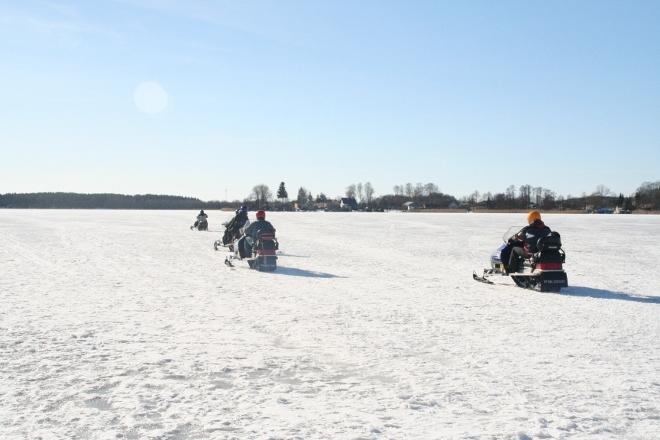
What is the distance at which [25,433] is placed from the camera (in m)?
4.10

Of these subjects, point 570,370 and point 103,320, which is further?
point 103,320

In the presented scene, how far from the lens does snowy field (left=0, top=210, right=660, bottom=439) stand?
4348 millimetres

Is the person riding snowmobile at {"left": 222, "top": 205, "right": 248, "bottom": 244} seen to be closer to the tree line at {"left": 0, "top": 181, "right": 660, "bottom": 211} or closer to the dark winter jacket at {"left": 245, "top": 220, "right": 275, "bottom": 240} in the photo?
the dark winter jacket at {"left": 245, "top": 220, "right": 275, "bottom": 240}

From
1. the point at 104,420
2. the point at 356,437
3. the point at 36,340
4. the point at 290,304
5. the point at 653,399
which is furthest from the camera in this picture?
the point at 290,304

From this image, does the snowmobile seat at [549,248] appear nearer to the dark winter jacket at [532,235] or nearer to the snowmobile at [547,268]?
the snowmobile at [547,268]

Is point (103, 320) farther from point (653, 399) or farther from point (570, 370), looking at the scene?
point (653, 399)

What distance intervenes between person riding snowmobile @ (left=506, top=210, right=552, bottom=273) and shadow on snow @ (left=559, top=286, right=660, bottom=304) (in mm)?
1017

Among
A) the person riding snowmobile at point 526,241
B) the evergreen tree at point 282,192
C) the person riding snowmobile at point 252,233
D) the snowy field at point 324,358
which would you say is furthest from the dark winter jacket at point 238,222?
the evergreen tree at point 282,192

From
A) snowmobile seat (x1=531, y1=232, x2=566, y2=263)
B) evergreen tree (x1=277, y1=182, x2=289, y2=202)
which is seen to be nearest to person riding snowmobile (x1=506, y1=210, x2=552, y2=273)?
snowmobile seat (x1=531, y1=232, x2=566, y2=263)

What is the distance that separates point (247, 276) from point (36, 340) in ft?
21.0

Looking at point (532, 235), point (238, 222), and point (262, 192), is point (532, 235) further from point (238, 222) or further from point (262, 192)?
point (262, 192)

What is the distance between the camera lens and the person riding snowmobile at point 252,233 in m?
14.6

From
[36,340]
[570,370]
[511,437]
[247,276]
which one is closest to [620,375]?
[570,370]

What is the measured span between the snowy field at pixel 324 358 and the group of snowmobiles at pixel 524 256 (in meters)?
0.35
